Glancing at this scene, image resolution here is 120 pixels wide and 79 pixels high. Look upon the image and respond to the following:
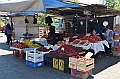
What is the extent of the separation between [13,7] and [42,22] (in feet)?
48.7

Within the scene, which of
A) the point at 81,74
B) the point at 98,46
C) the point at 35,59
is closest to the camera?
the point at 81,74

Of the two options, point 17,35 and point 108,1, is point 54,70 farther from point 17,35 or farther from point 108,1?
point 108,1

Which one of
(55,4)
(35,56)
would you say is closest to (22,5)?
(55,4)

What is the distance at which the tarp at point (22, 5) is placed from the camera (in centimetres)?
547

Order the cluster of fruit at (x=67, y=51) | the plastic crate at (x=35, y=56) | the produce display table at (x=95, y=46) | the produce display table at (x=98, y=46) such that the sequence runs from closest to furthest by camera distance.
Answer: the cluster of fruit at (x=67, y=51) → the plastic crate at (x=35, y=56) → the produce display table at (x=95, y=46) → the produce display table at (x=98, y=46)

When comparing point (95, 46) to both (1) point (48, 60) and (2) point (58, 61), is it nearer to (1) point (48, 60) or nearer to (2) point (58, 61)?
(2) point (58, 61)

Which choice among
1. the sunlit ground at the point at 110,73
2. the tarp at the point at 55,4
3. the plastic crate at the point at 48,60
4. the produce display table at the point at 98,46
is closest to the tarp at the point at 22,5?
the tarp at the point at 55,4

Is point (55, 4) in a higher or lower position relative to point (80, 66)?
higher

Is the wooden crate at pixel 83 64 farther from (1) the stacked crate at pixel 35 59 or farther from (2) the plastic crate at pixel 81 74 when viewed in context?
(1) the stacked crate at pixel 35 59

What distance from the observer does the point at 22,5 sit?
5883mm

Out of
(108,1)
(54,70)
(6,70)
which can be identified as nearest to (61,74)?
(54,70)

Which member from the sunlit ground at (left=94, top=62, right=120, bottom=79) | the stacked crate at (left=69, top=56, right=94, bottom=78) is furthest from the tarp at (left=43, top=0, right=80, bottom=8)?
the sunlit ground at (left=94, top=62, right=120, bottom=79)

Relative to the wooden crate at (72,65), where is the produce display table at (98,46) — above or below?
above

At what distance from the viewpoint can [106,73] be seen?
580 cm
